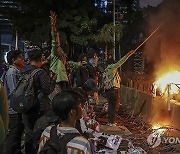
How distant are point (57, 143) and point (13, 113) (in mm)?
3657

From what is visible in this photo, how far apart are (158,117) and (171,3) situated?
572cm

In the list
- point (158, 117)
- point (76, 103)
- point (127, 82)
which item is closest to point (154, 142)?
point (158, 117)

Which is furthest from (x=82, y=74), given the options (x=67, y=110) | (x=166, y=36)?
(x=67, y=110)

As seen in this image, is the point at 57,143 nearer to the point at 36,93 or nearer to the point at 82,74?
the point at 36,93

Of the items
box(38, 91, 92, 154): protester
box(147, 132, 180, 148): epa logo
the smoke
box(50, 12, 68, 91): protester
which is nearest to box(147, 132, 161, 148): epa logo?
box(147, 132, 180, 148): epa logo

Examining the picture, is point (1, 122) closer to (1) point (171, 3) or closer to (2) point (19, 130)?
(2) point (19, 130)

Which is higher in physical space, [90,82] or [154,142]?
[90,82]

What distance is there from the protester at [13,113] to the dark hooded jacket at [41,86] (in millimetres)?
423

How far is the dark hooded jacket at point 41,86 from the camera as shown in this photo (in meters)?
5.89

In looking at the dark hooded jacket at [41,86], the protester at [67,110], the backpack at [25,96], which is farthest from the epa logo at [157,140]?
the protester at [67,110]

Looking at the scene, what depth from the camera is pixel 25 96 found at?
591cm

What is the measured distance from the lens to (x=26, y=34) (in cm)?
1962

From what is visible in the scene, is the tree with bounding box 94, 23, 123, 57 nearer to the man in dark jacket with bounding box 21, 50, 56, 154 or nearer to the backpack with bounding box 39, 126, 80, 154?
the man in dark jacket with bounding box 21, 50, 56, 154

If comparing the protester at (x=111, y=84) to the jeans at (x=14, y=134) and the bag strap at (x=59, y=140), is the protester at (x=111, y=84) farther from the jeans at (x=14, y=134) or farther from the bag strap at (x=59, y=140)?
the bag strap at (x=59, y=140)
